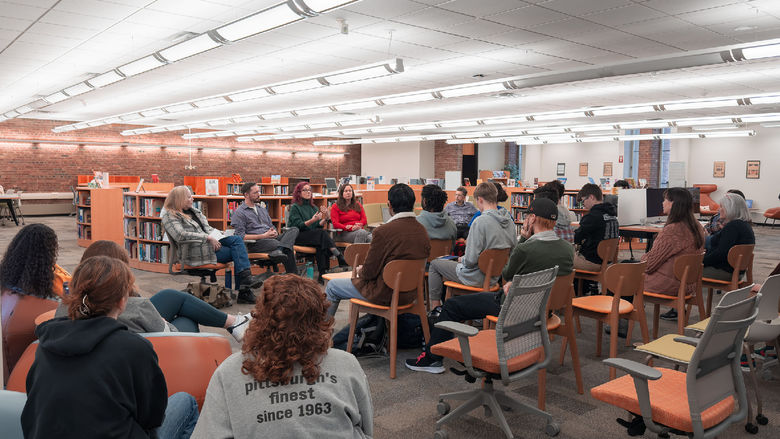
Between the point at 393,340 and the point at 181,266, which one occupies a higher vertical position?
the point at 181,266

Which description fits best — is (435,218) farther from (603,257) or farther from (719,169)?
(719,169)

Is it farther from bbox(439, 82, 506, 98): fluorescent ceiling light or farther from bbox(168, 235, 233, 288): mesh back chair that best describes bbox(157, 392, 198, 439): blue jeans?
bbox(439, 82, 506, 98): fluorescent ceiling light

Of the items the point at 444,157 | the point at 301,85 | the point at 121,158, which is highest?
the point at 301,85

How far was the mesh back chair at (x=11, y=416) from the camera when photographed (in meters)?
1.67

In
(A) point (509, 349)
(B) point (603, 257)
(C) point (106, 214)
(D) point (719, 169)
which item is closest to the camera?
(A) point (509, 349)

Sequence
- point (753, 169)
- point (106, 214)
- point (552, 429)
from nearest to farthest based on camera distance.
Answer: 1. point (552, 429)
2. point (106, 214)
3. point (753, 169)

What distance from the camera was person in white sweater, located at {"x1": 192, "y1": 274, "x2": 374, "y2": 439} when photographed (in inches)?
58.7

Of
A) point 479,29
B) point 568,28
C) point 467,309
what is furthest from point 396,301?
point 568,28

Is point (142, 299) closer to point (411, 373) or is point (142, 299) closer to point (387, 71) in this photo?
point (411, 373)

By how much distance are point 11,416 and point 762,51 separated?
664 centimetres

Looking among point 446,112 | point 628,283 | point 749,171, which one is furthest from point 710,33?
point 749,171

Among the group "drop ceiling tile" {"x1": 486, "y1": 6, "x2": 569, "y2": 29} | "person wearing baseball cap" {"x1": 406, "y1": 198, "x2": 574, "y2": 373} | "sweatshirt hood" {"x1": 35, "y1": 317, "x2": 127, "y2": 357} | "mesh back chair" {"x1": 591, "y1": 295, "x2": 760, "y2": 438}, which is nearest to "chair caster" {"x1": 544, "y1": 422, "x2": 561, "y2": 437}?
"mesh back chair" {"x1": 591, "y1": 295, "x2": 760, "y2": 438}

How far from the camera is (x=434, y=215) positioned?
5.55 m

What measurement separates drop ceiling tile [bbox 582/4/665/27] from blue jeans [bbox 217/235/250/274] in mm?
4463
